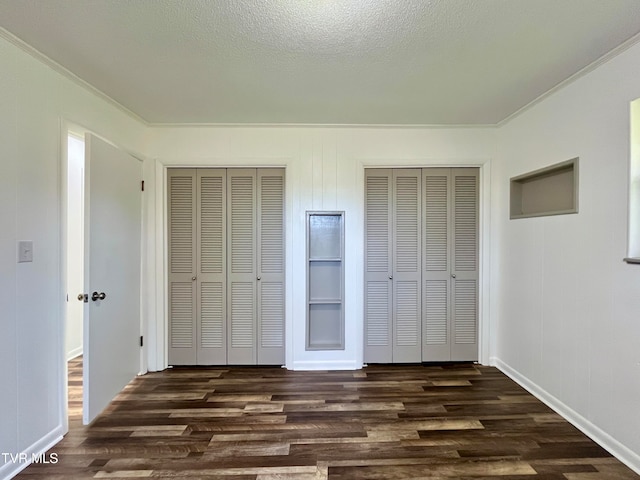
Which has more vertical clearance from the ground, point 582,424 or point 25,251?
point 25,251

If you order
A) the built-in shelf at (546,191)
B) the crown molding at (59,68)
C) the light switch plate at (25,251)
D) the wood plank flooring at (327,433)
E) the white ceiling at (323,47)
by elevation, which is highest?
the white ceiling at (323,47)

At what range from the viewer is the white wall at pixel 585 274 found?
76.7 inches

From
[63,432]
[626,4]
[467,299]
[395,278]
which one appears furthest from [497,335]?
[63,432]

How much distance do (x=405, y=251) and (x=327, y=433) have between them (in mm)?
1867

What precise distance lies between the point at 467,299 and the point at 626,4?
2.53 metres

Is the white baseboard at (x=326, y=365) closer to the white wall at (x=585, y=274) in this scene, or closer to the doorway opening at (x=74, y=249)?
the white wall at (x=585, y=274)

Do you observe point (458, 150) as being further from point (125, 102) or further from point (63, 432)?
point (63, 432)

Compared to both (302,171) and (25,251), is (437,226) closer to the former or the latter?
(302,171)

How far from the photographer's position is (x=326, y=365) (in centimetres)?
327

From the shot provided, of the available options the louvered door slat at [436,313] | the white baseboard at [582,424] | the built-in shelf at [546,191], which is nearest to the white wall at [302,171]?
the louvered door slat at [436,313]

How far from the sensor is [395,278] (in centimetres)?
336

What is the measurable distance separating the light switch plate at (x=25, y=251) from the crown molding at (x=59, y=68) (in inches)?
44.8

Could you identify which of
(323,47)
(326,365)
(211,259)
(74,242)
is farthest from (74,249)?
(323,47)

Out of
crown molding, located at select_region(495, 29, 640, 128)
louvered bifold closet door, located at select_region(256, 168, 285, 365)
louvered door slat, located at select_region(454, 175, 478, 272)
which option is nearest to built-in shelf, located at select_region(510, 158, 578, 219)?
louvered door slat, located at select_region(454, 175, 478, 272)
